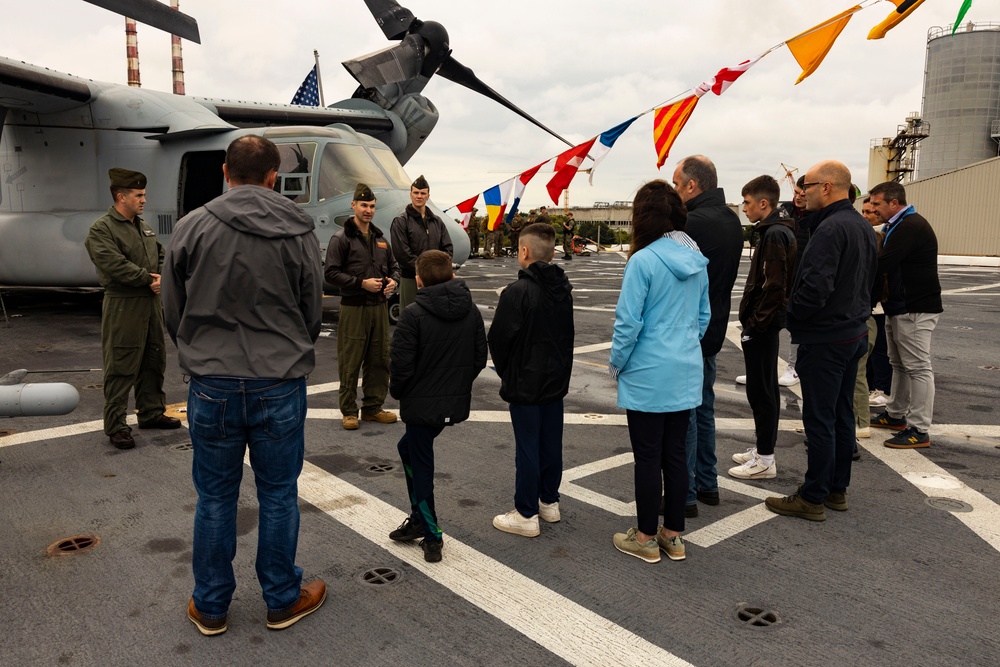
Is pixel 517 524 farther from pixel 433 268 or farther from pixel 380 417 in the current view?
pixel 380 417

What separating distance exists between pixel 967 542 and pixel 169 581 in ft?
13.0

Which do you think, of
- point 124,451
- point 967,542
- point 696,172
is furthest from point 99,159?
point 967,542

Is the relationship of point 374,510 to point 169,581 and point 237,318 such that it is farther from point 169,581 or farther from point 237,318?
point 237,318

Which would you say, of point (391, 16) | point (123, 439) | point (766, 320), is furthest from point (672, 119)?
point (391, 16)

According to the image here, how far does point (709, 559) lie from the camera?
3.39 m

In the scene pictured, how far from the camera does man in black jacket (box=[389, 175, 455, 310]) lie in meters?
6.87

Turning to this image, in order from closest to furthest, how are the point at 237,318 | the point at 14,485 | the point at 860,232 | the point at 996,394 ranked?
the point at 237,318, the point at 860,232, the point at 14,485, the point at 996,394

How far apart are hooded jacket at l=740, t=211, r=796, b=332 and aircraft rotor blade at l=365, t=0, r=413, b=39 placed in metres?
11.8

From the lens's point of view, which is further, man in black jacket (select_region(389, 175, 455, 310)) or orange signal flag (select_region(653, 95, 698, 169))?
orange signal flag (select_region(653, 95, 698, 169))

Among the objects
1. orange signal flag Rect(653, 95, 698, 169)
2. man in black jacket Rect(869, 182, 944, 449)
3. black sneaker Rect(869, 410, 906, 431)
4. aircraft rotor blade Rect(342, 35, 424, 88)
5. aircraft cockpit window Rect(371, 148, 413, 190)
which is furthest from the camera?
aircraft rotor blade Rect(342, 35, 424, 88)

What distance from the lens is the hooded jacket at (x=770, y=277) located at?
4.23 m

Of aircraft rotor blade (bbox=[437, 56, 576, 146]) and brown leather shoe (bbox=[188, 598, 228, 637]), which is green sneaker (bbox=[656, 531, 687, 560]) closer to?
brown leather shoe (bbox=[188, 598, 228, 637])

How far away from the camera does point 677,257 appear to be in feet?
10.7

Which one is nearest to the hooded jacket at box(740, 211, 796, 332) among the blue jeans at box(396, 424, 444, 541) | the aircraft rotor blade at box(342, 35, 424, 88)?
the blue jeans at box(396, 424, 444, 541)
